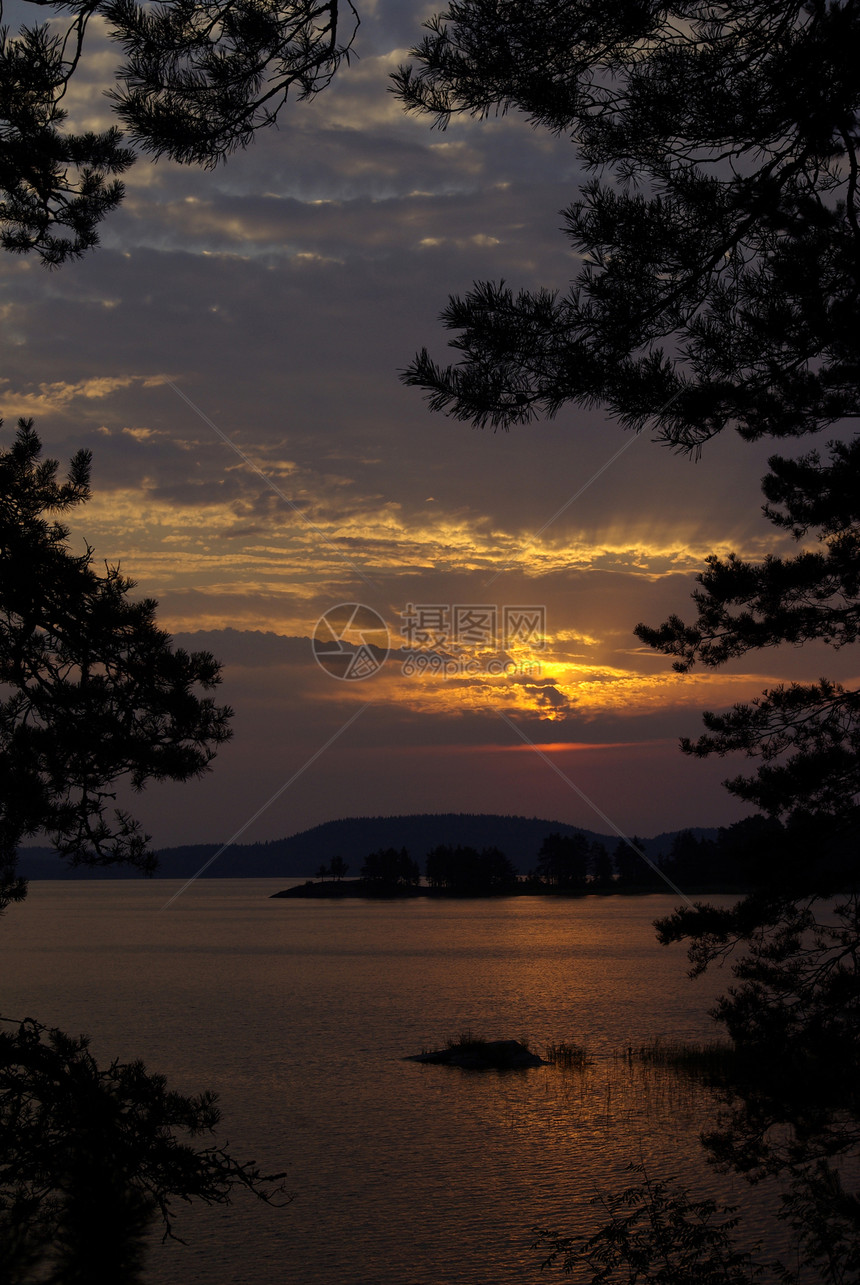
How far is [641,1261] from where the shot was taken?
8.66m

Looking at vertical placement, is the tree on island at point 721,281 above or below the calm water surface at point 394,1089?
above

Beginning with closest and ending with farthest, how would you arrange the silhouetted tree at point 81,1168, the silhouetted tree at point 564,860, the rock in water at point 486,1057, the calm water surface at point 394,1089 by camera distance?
the silhouetted tree at point 81,1168, the calm water surface at point 394,1089, the rock in water at point 486,1057, the silhouetted tree at point 564,860

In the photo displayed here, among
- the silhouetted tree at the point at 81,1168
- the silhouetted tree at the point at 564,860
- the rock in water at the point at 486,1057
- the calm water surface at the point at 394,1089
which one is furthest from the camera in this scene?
the silhouetted tree at the point at 564,860

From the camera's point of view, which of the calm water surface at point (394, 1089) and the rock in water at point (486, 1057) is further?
the rock in water at point (486, 1057)

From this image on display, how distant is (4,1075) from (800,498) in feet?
35.1

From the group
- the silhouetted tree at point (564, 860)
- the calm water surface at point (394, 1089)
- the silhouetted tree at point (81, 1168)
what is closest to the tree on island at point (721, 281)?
the silhouetted tree at point (81, 1168)

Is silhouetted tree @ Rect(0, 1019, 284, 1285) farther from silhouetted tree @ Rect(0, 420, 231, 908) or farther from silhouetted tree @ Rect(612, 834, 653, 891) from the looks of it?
silhouetted tree @ Rect(612, 834, 653, 891)

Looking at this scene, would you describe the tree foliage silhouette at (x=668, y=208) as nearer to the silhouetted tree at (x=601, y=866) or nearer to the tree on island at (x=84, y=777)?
the tree on island at (x=84, y=777)

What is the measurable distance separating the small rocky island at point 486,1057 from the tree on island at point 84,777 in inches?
1039

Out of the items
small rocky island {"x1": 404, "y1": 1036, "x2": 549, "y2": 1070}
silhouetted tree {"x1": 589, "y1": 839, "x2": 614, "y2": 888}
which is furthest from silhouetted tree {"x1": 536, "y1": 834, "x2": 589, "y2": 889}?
small rocky island {"x1": 404, "y1": 1036, "x2": 549, "y2": 1070}

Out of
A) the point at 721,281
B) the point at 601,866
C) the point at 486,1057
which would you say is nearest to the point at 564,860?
the point at 601,866

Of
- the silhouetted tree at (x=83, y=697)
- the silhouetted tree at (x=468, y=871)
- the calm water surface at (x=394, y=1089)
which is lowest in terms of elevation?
the silhouetted tree at (x=468, y=871)

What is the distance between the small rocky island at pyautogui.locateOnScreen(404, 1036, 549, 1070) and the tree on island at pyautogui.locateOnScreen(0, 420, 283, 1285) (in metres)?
26.4

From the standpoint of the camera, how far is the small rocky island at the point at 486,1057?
31278mm
